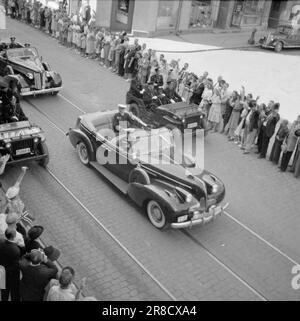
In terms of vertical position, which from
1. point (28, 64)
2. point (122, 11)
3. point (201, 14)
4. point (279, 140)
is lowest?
point (279, 140)

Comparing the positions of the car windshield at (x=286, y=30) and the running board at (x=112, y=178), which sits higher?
the car windshield at (x=286, y=30)

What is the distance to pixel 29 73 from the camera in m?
15.9

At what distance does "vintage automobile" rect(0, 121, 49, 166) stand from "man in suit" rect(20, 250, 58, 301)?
4816mm

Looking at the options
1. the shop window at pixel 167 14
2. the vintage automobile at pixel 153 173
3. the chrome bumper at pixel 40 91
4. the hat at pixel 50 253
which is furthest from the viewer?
the shop window at pixel 167 14

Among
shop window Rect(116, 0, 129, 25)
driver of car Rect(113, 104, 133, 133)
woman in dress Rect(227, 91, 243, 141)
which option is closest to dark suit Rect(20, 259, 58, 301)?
driver of car Rect(113, 104, 133, 133)

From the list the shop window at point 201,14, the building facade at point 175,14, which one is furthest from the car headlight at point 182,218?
the shop window at point 201,14

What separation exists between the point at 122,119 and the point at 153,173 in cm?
259

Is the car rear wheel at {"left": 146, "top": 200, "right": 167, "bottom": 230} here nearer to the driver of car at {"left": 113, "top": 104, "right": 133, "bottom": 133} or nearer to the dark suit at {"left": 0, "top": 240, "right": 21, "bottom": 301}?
the driver of car at {"left": 113, "top": 104, "right": 133, "bottom": 133}

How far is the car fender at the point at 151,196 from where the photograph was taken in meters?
9.10

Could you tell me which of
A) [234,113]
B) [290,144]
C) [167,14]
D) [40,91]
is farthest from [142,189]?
[167,14]

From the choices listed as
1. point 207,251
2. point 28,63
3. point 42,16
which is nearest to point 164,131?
point 207,251

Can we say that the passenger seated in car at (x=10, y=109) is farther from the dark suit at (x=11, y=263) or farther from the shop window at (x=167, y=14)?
the shop window at (x=167, y=14)

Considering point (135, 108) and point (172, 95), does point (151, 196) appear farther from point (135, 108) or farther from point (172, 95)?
point (172, 95)

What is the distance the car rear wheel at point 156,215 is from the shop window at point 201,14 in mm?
21554
